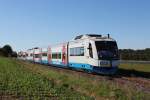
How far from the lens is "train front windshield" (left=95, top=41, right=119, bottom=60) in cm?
3048

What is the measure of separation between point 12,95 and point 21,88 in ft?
7.90

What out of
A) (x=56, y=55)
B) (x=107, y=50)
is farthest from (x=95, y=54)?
(x=56, y=55)

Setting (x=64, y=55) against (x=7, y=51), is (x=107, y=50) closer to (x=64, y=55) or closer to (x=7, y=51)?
(x=64, y=55)

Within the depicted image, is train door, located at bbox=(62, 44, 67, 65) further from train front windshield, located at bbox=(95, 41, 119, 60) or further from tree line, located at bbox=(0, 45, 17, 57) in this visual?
tree line, located at bbox=(0, 45, 17, 57)

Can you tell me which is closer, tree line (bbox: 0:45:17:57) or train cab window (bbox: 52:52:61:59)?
train cab window (bbox: 52:52:61:59)

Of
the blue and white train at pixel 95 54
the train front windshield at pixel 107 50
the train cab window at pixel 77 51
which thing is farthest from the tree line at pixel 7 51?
the train front windshield at pixel 107 50

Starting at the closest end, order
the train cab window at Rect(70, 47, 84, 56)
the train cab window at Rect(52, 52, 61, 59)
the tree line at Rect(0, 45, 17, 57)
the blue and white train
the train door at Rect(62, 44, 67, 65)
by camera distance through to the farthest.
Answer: the blue and white train
the train cab window at Rect(70, 47, 84, 56)
the train door at Rect(62, 44, 67, 65)
the train cab window at Rect(52, 52, 61, 59)
the tree line at Rect(0, 45, 17, 57)

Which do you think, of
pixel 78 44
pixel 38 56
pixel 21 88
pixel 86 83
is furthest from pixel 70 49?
pixel 38 56

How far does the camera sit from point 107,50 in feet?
102

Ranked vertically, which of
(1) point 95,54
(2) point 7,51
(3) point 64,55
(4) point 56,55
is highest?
(2) point 7,51

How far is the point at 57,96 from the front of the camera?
52.6ft

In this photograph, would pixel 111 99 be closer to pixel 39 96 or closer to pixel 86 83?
pixel 39 96

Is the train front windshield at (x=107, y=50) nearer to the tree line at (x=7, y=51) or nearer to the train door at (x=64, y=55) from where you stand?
the train door at (x=64, y=55)

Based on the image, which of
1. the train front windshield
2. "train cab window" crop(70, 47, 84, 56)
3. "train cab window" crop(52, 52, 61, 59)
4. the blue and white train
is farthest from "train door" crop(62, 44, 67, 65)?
the train front windshield
